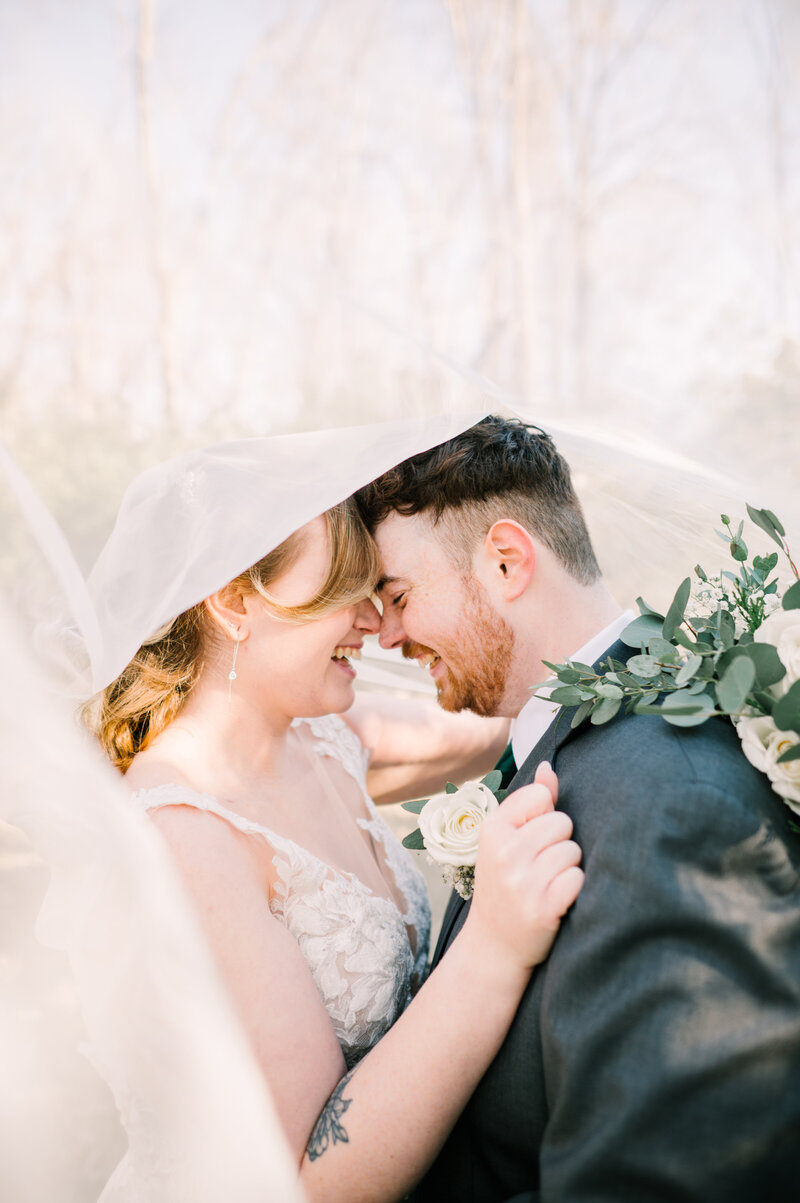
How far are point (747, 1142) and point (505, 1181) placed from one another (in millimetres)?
605

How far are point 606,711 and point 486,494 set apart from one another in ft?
2.75

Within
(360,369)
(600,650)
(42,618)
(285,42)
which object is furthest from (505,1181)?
(285,42)

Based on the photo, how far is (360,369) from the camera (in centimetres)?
153

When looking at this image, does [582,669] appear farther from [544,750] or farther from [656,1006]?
[656,1006]

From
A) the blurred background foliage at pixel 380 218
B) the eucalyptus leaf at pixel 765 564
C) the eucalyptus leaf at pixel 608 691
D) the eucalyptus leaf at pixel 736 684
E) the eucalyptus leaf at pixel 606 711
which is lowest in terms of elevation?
the eucalyptus leaf at pixel 606 711

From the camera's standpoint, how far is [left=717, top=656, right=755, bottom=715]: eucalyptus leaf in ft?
4.40

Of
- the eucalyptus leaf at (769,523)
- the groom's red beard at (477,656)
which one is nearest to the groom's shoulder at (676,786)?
the eucalyptus leaf at (769,523)

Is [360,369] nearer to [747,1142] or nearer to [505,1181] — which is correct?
[747,1142]

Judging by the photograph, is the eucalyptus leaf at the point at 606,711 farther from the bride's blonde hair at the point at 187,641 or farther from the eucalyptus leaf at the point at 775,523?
the bride's blonde hair at the point at 187,641

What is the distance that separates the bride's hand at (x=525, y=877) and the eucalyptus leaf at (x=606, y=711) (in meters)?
0.17

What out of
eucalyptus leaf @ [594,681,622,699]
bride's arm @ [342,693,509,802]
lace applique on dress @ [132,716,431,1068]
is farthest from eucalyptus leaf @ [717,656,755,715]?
bride's arm @ [342,693,509,802]

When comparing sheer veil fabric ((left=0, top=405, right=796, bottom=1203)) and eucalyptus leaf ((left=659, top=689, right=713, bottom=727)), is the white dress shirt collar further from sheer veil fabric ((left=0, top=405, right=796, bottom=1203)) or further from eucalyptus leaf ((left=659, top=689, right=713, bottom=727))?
sheer veil fabric ((left=0, top=405, right=796, bottom=1203))

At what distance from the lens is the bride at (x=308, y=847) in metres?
1.52

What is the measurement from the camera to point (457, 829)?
5.93ft
